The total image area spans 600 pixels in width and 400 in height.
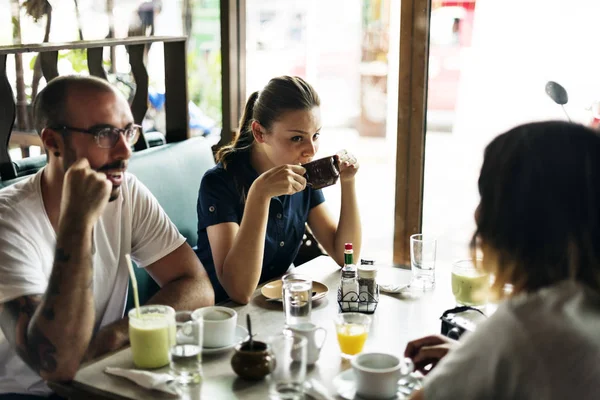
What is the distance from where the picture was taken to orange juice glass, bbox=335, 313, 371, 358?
62.8 inches

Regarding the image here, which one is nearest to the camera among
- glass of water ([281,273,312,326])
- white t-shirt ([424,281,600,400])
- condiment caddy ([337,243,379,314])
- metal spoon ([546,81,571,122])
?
white t-shirt ([424,281,600,400])

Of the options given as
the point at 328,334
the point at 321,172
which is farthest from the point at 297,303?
the point at 321,172

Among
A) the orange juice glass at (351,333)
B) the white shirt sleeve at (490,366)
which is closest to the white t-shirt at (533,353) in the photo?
the white shirt sleeve at (490,366)

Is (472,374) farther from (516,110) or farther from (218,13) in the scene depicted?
(218,13)

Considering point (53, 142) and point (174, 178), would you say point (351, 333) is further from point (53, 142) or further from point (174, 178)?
point (174, 178)

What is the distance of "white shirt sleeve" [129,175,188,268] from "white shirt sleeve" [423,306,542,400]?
105cm

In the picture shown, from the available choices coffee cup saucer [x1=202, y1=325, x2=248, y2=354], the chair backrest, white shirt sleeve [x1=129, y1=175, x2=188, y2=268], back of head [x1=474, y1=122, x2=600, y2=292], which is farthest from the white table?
the chair backrest

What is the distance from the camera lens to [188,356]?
1463mm

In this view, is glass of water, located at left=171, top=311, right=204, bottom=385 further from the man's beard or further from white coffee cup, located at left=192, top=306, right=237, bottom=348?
the man's beard

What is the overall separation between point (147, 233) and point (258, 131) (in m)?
0.52

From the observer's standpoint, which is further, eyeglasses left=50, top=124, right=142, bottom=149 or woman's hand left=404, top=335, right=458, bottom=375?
eyeglasses left=50, top=124, right=142, bottom=149

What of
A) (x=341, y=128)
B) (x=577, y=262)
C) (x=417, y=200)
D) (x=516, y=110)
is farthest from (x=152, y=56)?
(x=577, y=262)

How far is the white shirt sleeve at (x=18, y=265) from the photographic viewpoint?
1.65 metres

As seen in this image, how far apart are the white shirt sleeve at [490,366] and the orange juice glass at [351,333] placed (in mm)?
415
